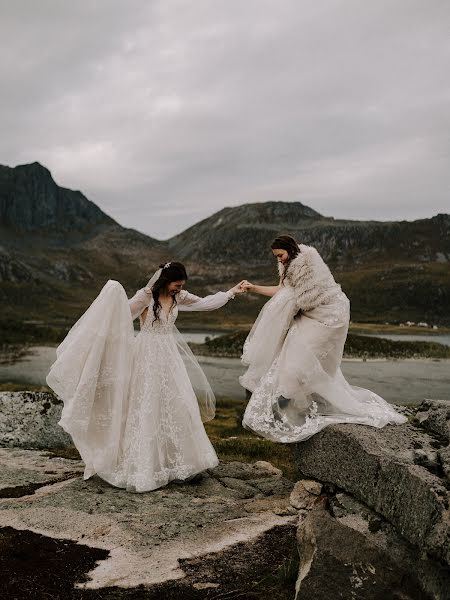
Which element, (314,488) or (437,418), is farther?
(437,418)

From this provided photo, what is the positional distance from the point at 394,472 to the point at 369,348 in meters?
65.9

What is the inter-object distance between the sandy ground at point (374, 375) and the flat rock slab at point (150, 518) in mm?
30497

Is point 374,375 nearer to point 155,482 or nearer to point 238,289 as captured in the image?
point 238,289

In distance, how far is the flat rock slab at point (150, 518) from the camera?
7.14 m

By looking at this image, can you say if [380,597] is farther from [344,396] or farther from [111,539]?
[111,539]

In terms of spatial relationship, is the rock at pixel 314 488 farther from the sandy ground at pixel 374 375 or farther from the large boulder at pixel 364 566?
the sandy ground at pixel 374 375

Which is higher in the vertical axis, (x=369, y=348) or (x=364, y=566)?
(x=364, y=566)

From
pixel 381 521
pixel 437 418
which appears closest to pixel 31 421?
pixel 437 418

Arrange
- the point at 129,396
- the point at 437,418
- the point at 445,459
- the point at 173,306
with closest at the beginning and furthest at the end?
the point at 445,459
the point at 437,418
the point at 129,396
the point at 173,306

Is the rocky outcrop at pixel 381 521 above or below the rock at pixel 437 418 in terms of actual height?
below

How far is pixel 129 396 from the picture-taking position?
1024cm

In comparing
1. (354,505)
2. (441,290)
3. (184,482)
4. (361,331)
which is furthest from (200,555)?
(441,290)

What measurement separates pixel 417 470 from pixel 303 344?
Result: 2830 mm

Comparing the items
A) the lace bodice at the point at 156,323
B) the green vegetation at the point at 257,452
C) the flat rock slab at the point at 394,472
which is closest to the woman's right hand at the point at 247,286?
the lace bodice at the point at 156,323
